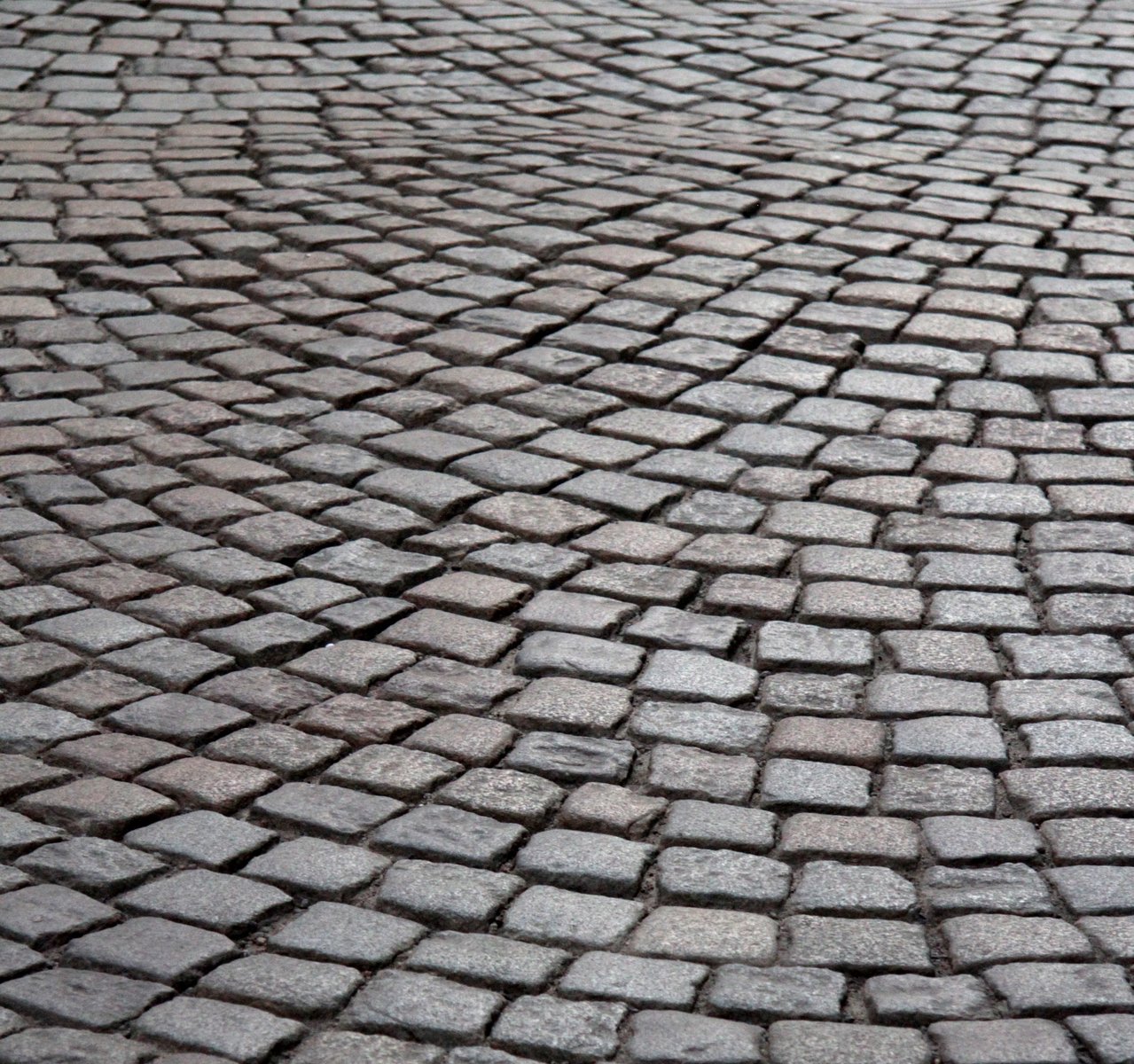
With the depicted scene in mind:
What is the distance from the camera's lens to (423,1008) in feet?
8.34

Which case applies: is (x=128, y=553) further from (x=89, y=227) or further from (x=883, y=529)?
(x=89, y=227)

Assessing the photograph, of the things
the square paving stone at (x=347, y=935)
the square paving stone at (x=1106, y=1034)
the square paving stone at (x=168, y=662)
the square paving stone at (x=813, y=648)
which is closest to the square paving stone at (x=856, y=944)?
the square paving stone at (x=1106, y=1034)

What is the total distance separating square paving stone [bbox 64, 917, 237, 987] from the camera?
102 inches

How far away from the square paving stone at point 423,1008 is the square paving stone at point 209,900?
0.26 meters

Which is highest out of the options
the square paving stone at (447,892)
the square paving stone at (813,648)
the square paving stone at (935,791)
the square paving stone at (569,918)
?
the square paving stone at (813,648)

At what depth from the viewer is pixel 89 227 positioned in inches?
228

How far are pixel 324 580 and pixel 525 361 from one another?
1292 millimetres

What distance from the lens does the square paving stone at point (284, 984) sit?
2.55m

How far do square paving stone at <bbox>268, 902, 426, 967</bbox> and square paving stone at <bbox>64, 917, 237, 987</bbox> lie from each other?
0.32 ft

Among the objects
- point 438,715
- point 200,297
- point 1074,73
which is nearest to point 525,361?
point 200,297

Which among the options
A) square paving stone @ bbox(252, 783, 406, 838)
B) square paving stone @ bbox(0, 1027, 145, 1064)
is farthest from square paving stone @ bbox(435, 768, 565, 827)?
square paving stone @ bbox(0, 1027, 145, 1064)

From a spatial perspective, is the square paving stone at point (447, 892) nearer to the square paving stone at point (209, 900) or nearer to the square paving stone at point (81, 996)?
the square paving stone at point (209, 900)

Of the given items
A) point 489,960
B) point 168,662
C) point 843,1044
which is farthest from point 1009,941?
point 168,662

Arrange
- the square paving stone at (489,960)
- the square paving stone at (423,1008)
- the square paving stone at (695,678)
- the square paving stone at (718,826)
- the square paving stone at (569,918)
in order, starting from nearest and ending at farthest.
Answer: the square paving stone at (423,1008) → the square paving stone at (489,960) → the square paving stone at (569,918) → the square paving stone at (718,826) → the square paving stone at (695,678)
